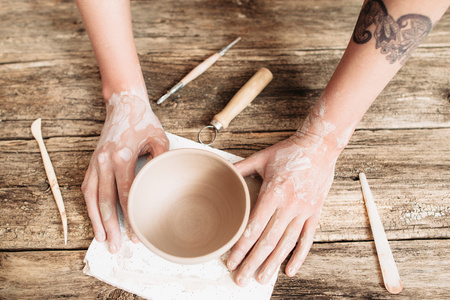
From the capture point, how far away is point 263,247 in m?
0.77

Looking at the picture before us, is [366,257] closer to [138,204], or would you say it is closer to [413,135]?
[413,135]

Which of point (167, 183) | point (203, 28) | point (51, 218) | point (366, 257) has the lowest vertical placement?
point (51, 218)

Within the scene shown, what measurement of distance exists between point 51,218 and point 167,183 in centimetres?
39

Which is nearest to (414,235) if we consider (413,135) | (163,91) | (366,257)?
(366,257)

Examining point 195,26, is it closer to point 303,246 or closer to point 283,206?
point 283,206

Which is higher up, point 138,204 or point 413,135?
point 413,135

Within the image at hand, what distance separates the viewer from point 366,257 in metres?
0.84

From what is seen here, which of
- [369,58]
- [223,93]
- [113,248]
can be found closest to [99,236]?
[113,248]

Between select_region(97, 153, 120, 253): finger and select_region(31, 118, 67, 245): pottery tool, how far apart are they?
142 mm

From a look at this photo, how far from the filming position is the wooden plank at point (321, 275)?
0.80 meters

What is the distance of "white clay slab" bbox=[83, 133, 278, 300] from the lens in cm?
76

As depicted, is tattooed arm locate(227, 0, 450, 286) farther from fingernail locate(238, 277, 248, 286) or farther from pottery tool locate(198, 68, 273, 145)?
pottery tool locate(198, 68, 273, 145)

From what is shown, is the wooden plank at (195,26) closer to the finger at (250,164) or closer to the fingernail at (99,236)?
the finger at (250,164)

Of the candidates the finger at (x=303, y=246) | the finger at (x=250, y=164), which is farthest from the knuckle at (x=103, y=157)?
the finger at (x=303, y=246)
